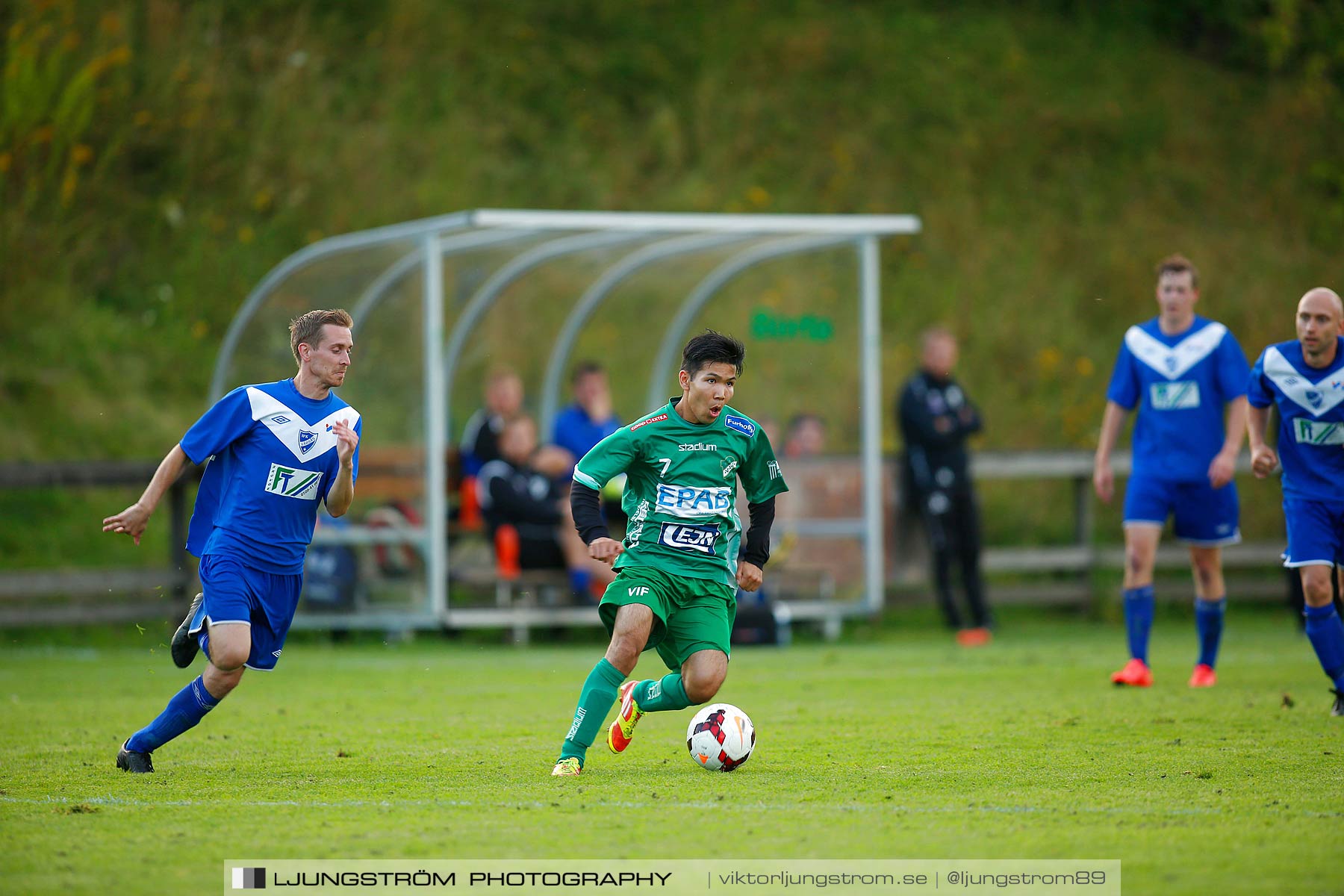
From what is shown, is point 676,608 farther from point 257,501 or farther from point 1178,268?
point 1178,268

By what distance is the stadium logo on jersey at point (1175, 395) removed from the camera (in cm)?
942

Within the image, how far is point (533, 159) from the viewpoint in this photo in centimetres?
1945

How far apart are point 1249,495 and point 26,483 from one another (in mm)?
11997

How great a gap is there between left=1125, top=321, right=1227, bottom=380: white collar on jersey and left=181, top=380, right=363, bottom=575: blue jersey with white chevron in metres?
4.91

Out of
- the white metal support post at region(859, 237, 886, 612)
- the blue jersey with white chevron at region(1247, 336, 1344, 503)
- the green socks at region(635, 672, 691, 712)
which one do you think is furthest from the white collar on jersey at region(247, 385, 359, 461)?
the white metal support post at region(859, 237, 886, 612)

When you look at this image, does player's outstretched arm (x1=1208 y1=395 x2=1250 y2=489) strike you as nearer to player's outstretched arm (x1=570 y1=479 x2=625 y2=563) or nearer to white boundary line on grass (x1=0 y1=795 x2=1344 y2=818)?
white boundary line on grass (x1=0 y1=795 x2=1344 y2=818)

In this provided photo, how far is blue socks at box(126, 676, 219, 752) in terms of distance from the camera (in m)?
6.50

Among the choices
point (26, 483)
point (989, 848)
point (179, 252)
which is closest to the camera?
point (989, 848)

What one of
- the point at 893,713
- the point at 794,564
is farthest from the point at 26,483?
the point at 893,713

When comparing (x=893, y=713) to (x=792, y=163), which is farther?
(x=792, y=163)

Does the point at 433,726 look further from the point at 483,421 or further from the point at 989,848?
the point at 483,421

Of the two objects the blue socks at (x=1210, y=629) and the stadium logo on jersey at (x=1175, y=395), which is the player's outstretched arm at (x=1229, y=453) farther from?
the blue socks at (x=1210, y=629)

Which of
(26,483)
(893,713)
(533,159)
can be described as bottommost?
(893,713)

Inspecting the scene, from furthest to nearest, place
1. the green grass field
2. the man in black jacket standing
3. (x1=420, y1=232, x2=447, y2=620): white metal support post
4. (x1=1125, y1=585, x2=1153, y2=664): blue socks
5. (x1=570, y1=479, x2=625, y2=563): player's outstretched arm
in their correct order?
the man in black jacket standing → (x1=420, y1=232, x2=447, y2=620): white metal support post → (x1=1125, y1=585, x2=1153, y2=664): blue socks → (x1=570, y1=479, x2=625, y2=563): player's outstretched arm → the green grass field
